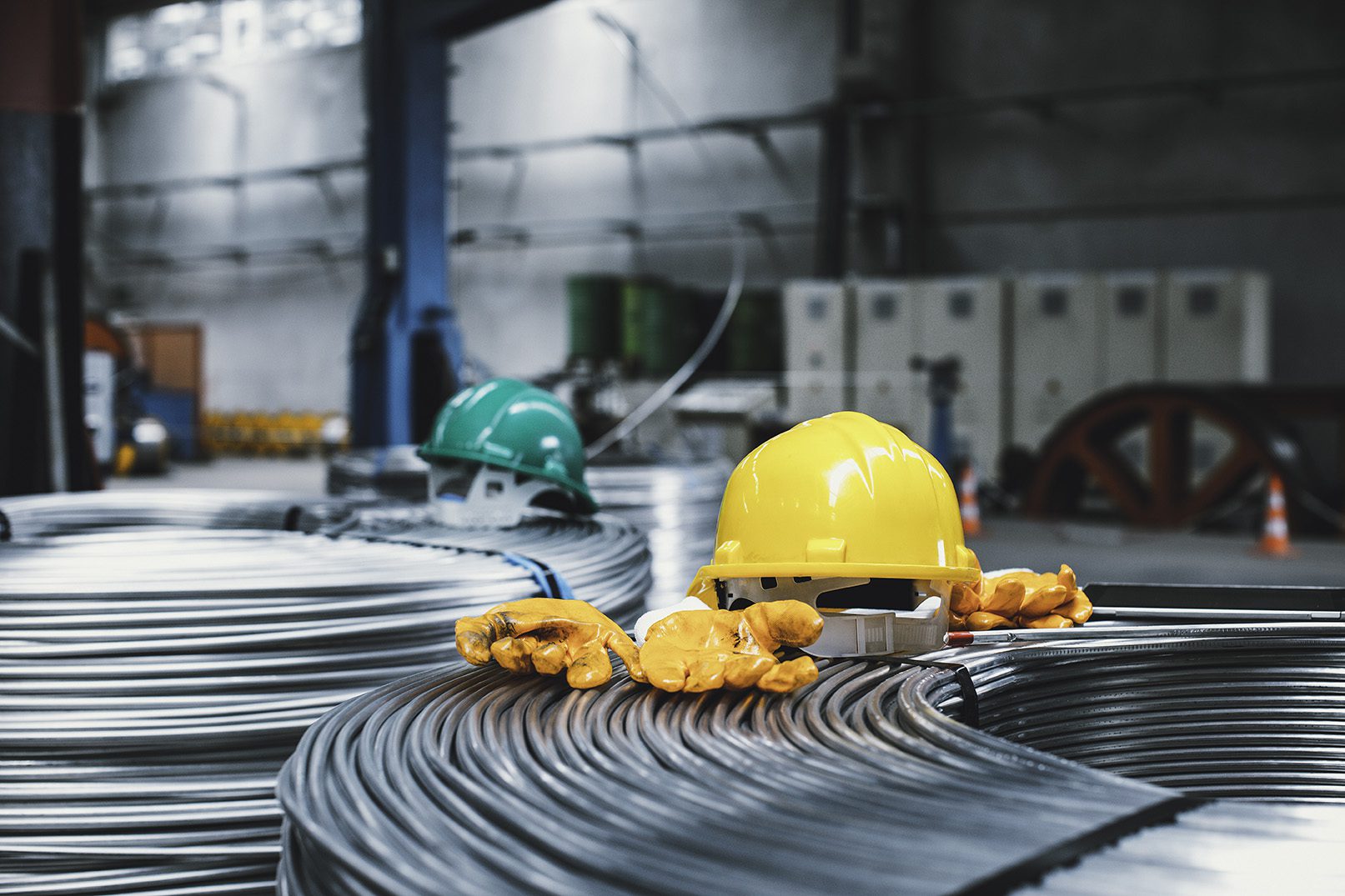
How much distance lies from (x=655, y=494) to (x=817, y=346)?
6820 mm

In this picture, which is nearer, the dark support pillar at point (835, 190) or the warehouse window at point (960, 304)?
the warehouse window at point (960, 304)

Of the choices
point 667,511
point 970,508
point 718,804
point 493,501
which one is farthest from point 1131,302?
point 718,804

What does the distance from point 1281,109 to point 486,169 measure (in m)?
9.16

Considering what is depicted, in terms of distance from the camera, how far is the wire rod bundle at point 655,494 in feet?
17.7

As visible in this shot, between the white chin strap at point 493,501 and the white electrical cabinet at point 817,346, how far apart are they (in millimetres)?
8265

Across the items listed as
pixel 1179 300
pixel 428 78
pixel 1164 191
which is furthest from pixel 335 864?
pixel 1164 191

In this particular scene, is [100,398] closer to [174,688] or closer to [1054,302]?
[1054,302]

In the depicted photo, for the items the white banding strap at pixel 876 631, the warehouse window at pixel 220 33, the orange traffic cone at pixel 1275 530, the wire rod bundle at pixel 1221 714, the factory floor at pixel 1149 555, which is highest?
the warehouse window at pixel 220 33

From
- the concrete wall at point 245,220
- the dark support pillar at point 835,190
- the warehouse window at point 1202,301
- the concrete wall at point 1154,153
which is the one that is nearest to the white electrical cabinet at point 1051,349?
the warehouse window at point 1202,301

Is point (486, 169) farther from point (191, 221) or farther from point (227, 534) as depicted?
point (227, 534)

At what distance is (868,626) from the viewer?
2.02m

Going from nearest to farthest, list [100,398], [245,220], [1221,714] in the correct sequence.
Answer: [1221,714], [100,398], [245,220]

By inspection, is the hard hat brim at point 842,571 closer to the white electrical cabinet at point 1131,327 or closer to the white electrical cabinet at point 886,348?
the white electrical cabinet at point 1131,327

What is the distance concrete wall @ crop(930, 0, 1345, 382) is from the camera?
11461 millimetres
